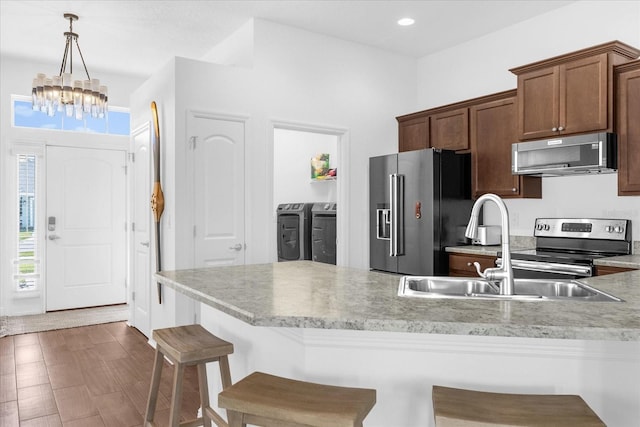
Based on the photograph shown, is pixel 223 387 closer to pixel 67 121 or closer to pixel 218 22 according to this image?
pixel 218 22

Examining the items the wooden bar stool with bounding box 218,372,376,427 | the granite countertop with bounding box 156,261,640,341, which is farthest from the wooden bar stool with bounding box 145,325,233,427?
the wooden bar stool with bounding box 218,372,376,427

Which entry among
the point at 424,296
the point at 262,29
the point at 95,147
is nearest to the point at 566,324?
the point at 424,296

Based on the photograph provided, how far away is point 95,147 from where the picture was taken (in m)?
5.71

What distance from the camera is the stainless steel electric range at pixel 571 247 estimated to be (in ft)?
10.5

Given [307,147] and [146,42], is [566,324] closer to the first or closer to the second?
[146,42]

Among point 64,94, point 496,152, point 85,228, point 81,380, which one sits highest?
point 64,94

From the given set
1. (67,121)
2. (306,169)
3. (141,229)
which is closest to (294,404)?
(141,229)

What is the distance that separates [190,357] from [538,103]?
123 inches

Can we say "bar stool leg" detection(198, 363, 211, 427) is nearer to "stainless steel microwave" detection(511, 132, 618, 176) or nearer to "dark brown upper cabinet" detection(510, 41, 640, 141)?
"stainless steel microwave" detection(511, 132, 618, 176)

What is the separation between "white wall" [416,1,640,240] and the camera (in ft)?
11.6

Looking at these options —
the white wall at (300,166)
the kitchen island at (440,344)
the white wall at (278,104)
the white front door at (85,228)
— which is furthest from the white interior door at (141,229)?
the kitchen island at (440,344)

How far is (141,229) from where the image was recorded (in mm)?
4531

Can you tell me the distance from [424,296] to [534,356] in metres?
0.38

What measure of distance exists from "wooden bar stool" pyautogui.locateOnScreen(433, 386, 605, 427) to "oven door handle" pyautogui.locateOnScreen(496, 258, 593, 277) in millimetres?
1734
